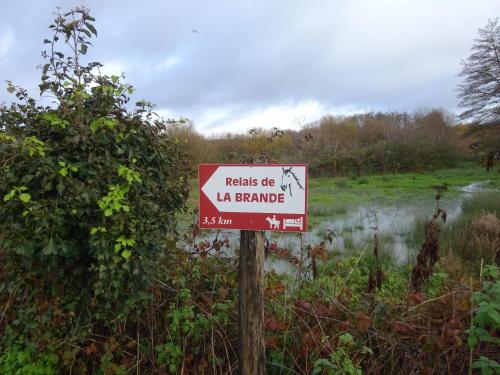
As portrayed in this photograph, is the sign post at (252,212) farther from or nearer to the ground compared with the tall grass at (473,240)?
farther from the ground

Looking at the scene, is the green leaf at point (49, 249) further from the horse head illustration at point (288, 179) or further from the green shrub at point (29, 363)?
the horse head illustration at point (288, 179)

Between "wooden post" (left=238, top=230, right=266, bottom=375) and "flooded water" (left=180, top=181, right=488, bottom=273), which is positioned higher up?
"wooden post" (left=238, top=230, right=266, bottom=375)

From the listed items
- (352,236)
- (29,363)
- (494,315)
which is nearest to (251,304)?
(494,315)

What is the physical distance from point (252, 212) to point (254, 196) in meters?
0.10

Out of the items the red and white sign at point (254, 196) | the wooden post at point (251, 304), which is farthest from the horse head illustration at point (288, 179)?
the wooden post at point (251, 304)

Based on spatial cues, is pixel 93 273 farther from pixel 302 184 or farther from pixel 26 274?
pixel 302 184

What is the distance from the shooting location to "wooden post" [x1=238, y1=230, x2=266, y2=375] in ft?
7.20

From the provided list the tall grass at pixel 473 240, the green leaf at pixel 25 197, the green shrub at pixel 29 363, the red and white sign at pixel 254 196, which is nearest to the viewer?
the green leaf at pixel 25 197

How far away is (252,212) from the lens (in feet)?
6.96

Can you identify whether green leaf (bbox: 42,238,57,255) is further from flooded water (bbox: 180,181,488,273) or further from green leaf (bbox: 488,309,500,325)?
flooded water (bbox: 180,181,488,273)

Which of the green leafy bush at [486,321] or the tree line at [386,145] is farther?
the tree line at [386,145]

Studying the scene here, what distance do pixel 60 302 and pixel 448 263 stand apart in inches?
201

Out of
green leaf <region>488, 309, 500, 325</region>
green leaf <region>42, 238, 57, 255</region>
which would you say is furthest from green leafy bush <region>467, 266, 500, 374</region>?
green leaf <region>42, 238, 57, 255</region>

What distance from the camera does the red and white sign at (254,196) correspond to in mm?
2061
